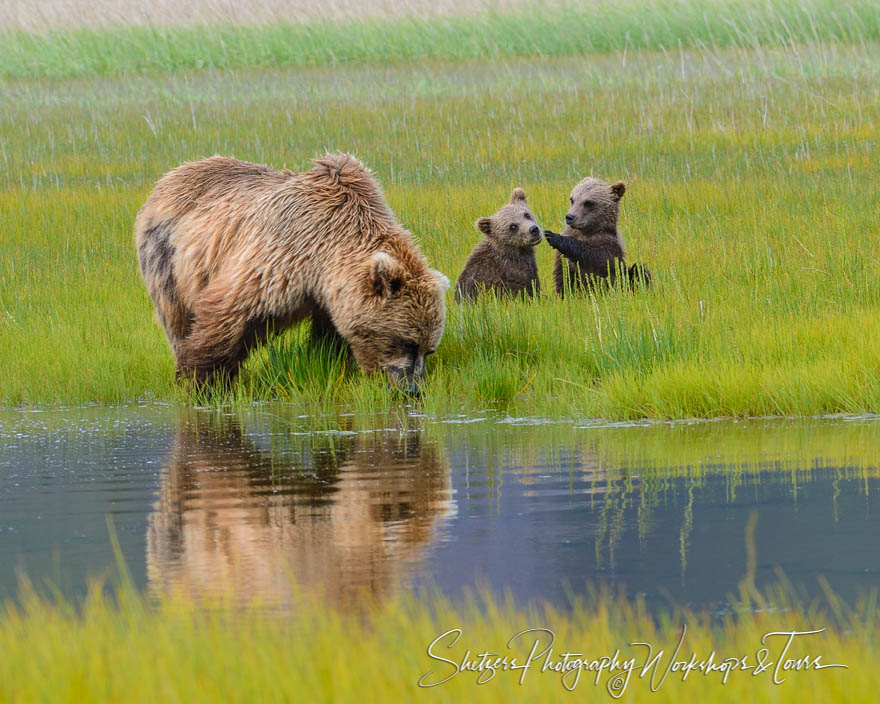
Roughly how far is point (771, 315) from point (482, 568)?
5279mm

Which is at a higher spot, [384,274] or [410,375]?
[384,274]

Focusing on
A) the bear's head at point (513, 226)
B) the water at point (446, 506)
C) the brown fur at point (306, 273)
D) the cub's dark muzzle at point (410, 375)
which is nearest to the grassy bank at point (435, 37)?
the bear's head at point (513, 226)

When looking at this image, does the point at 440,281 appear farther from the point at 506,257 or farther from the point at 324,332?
the point at 506,257

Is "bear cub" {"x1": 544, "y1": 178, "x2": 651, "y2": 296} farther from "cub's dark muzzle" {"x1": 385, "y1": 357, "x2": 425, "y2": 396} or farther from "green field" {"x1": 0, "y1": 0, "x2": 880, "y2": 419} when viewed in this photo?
"cub's dark muzzle" {"x1": 385, "y1": 357, "x2": 425, "y2": 396}

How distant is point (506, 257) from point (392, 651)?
8.02 m

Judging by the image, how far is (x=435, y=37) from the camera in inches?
1420

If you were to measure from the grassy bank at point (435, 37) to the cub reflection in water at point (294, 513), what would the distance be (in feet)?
90.0

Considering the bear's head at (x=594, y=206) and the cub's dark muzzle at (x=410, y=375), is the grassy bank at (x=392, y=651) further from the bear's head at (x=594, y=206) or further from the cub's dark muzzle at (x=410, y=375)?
the bear's head at (x=594, y=206)

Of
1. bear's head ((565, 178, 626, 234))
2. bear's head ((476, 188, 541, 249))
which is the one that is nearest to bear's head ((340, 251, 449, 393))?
bear's head ((476, 188, 541, 249))

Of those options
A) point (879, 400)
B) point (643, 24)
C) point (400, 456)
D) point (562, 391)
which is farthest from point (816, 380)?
point (643, 24)

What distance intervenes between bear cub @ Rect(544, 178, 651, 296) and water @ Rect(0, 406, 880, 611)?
11.2 feet

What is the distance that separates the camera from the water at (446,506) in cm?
425

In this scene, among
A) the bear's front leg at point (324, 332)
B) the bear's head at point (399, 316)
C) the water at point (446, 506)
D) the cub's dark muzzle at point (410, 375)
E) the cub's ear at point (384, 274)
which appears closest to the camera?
the water at point (446, 506)

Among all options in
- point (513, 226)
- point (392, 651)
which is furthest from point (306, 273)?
point (392, 651)
